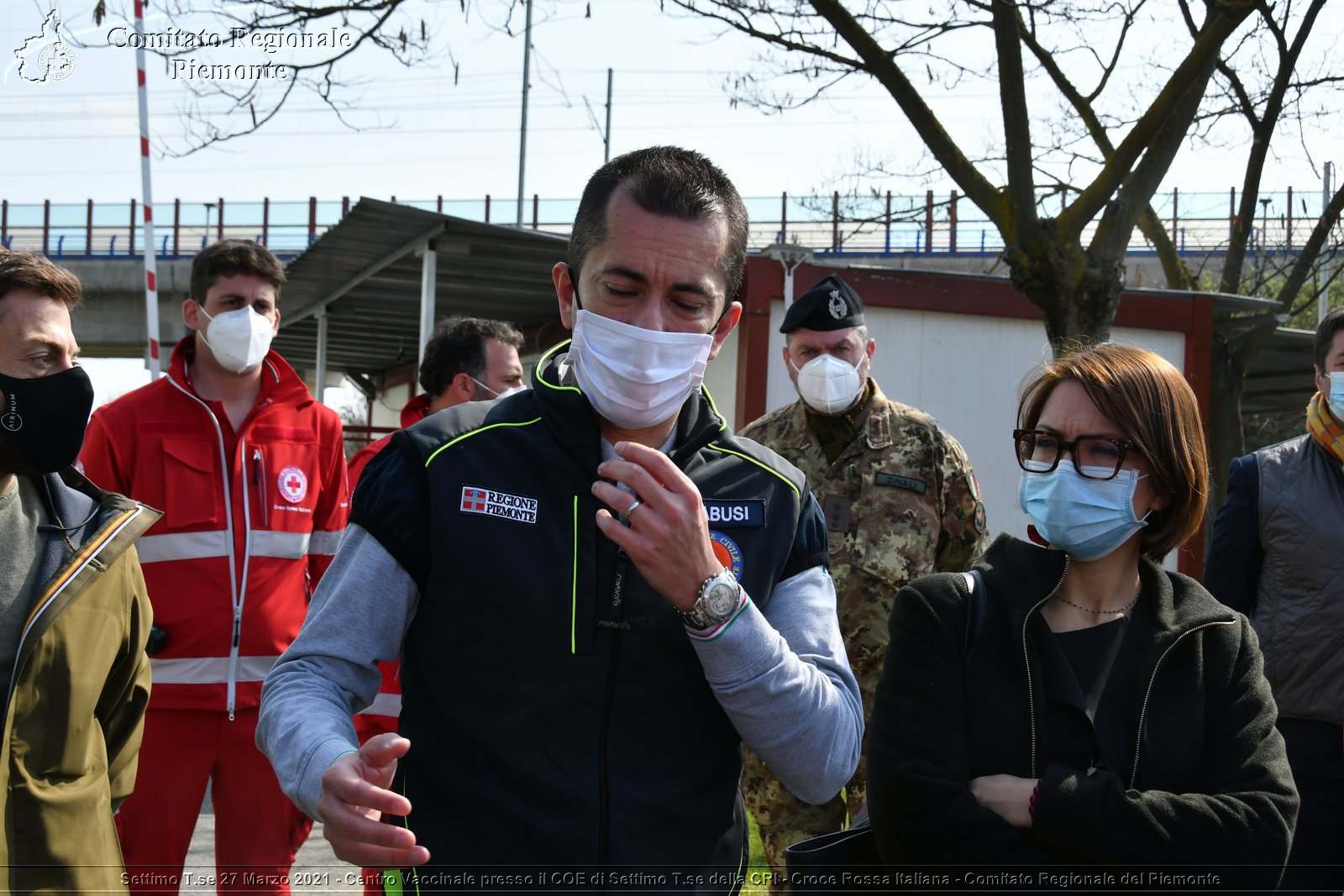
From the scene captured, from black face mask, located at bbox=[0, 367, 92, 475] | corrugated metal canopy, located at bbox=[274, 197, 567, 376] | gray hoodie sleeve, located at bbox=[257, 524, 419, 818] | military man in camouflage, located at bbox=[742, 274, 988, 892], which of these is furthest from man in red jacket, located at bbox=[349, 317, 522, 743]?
corrugated metal canopy, located at bbox=[274, 197, 567, 376]

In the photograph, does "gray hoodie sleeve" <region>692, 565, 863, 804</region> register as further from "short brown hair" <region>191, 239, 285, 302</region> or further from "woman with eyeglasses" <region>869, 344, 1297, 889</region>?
"short brown hair" <region>191, 239, 285, 302</region>

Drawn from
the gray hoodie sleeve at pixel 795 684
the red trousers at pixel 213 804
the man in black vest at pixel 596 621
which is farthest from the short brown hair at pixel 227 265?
the gray hoodie sleeve at pixel 795 684

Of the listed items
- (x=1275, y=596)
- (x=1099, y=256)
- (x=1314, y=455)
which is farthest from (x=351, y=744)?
(x=1099, y=256)

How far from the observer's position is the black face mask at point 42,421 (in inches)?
113

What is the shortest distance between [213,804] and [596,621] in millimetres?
2631

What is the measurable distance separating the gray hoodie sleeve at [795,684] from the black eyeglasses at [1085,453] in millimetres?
864

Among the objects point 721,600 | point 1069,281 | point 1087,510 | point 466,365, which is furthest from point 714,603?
point 1069,281

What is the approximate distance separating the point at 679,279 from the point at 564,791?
2.86 ft

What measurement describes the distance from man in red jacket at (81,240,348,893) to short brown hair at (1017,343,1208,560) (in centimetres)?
285

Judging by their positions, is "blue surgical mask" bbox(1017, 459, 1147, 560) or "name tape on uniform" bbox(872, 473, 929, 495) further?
"name tape on uniform" bbox(872, 473, 929, 495)

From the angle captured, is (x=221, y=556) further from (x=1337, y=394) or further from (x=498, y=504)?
(x=1337, y=394)

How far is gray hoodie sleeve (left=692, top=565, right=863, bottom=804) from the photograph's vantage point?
182 centimetres

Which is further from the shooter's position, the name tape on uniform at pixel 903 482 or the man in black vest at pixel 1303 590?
the name tape on uniform at pixel 903 482

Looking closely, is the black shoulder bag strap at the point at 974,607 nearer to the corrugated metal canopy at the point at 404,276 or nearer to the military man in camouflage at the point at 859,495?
the military man in camouflage at the point at 859,495
